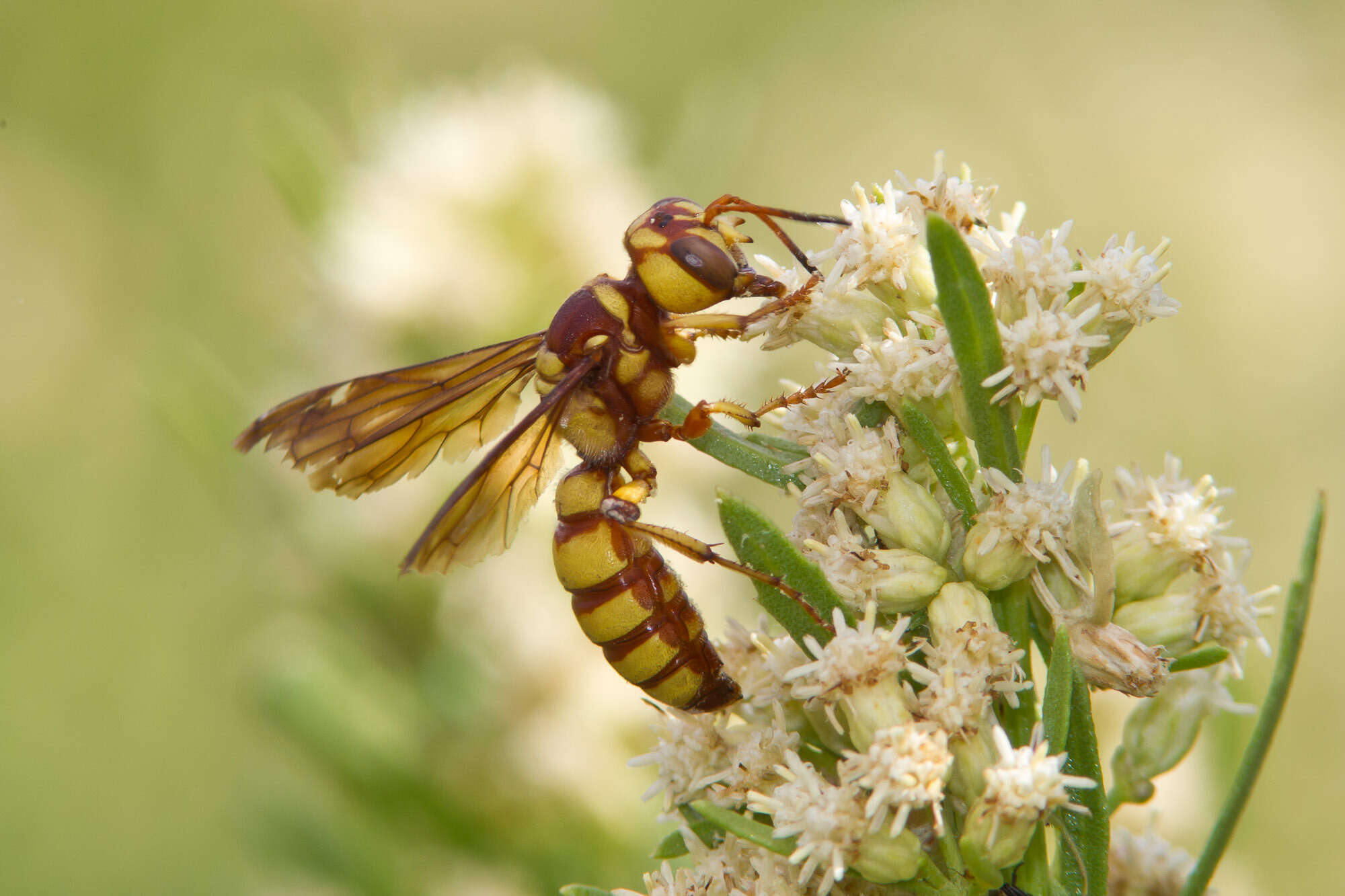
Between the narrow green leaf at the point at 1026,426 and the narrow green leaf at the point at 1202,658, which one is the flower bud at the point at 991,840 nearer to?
the narrow green leaf at the point at 1202,658

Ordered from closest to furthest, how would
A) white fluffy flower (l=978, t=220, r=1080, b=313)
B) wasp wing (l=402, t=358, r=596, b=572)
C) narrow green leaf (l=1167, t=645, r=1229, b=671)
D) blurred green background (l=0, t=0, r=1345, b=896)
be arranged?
narrow green leaf (l=1167, t=645, r=1229, b=671)
white fluffy flower (l=978, t=220, r=1080, b=313)
wasp wing (l=402, t=358, r=596, b=572)
blurred green background (l=0, t=0, r=1345, b=896)

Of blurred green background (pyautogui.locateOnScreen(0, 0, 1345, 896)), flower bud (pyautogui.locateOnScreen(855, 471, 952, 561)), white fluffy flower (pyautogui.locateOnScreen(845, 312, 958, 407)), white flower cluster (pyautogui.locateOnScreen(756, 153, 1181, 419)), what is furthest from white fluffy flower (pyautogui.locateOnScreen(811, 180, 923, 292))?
flower bud (pyautogui.locateOnScreen(855, 471, 952, 561))

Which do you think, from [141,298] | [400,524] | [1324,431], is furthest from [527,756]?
[141,298]

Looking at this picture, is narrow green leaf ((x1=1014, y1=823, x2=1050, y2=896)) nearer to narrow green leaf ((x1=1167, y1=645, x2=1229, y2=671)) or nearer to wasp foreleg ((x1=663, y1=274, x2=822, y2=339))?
narrow green leaf ((x1=1167, y1=645, x2=1229, y2=671))

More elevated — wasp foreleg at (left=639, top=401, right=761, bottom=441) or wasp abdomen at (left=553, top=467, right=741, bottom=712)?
wasp foreleg at (left=639, top=401, right=761, bottom=441)

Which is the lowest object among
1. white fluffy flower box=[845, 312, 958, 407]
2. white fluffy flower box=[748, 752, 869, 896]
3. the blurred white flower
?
white fluffy flower box=[748, 752, 869, 896]

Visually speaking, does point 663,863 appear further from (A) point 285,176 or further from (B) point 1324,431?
(B) point 1324,431

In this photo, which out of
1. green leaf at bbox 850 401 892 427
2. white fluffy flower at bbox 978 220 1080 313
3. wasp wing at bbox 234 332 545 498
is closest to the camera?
white fluffy flower at bbox 978 220 1080 313
